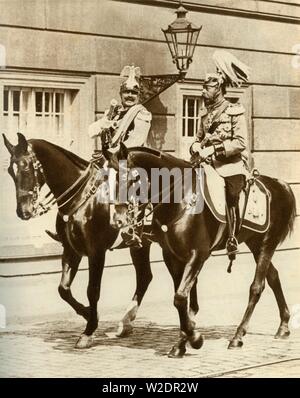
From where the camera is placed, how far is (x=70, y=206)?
810 cm

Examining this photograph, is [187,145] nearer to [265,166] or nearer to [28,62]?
[265,166]

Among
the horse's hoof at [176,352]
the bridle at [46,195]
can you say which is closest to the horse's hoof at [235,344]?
the horse's hoof at [176,352]

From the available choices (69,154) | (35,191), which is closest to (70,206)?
(35,191)

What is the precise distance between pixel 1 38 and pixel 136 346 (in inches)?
142

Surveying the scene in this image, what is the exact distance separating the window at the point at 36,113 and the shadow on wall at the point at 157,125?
43.1 inches

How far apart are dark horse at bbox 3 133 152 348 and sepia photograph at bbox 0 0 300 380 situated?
15 millimetres

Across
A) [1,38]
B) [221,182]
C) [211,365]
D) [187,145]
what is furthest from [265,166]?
[1,38]

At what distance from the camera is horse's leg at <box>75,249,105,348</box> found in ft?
26.7

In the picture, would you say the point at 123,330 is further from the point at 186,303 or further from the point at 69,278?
the point at 186,303

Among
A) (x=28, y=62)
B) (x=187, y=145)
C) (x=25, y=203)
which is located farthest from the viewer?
(x=187, y=145)

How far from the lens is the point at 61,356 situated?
8078 mm

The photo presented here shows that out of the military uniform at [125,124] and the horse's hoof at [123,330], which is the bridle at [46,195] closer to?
the military uniform at [125,124]

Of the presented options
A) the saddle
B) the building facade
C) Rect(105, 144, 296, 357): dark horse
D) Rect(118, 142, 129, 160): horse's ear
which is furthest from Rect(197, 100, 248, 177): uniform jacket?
Rect(118, 142, 129, 160): horse's ear

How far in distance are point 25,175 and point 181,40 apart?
8.67 feet
